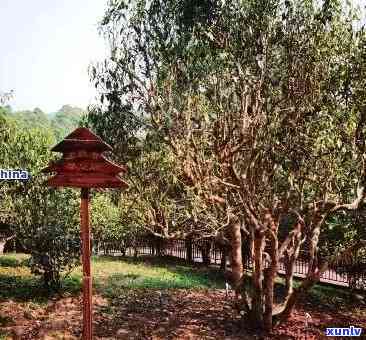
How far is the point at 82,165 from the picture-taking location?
575cm

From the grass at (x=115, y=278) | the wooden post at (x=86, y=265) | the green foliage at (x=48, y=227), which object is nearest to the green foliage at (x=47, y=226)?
the green foliage at (x=48, y=227)

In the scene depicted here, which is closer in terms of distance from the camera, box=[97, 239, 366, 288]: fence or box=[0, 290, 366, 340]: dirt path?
box=[0, 290, 366, 340]: dirt path

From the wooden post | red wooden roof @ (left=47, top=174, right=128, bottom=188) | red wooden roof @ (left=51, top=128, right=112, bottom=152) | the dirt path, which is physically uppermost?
red wooden roof @ (left=51, top=128, right=112, bottom=152)

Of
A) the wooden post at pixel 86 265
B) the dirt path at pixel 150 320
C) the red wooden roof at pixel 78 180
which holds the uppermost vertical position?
the red wooden roof at pixel 78 180

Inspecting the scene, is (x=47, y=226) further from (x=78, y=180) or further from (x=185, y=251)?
(x=185, y=251)

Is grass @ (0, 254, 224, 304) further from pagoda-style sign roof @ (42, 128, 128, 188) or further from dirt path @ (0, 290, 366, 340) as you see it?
pagoda-style sign roof @ (42, 128, 128, 188)

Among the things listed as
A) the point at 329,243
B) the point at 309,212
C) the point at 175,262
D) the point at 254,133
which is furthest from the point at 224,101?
the point at 175,262

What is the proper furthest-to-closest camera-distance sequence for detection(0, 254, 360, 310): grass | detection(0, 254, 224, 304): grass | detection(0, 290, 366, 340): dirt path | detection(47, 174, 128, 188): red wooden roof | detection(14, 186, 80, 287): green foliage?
detection(0, 254, 360, 310): grass < detection(0, 254, 224, 304): grass < detection(14, 186, 80, 287): green foliage < detection(0, 290, 366, 340): dirt path < detection(47, 174, 128, 188): red wooden roof

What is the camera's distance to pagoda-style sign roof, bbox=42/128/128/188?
5.71 m

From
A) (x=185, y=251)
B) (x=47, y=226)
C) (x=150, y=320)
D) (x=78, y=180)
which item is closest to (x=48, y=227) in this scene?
(x=47, y=226)

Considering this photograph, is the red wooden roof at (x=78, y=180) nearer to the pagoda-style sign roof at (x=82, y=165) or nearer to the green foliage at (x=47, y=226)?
the pagoda-style sign roof at (x=82, y=165)

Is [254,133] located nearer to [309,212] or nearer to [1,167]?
[309,212]

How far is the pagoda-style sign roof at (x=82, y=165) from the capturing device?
5.71 metres

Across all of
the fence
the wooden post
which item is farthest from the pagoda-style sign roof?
the fence
